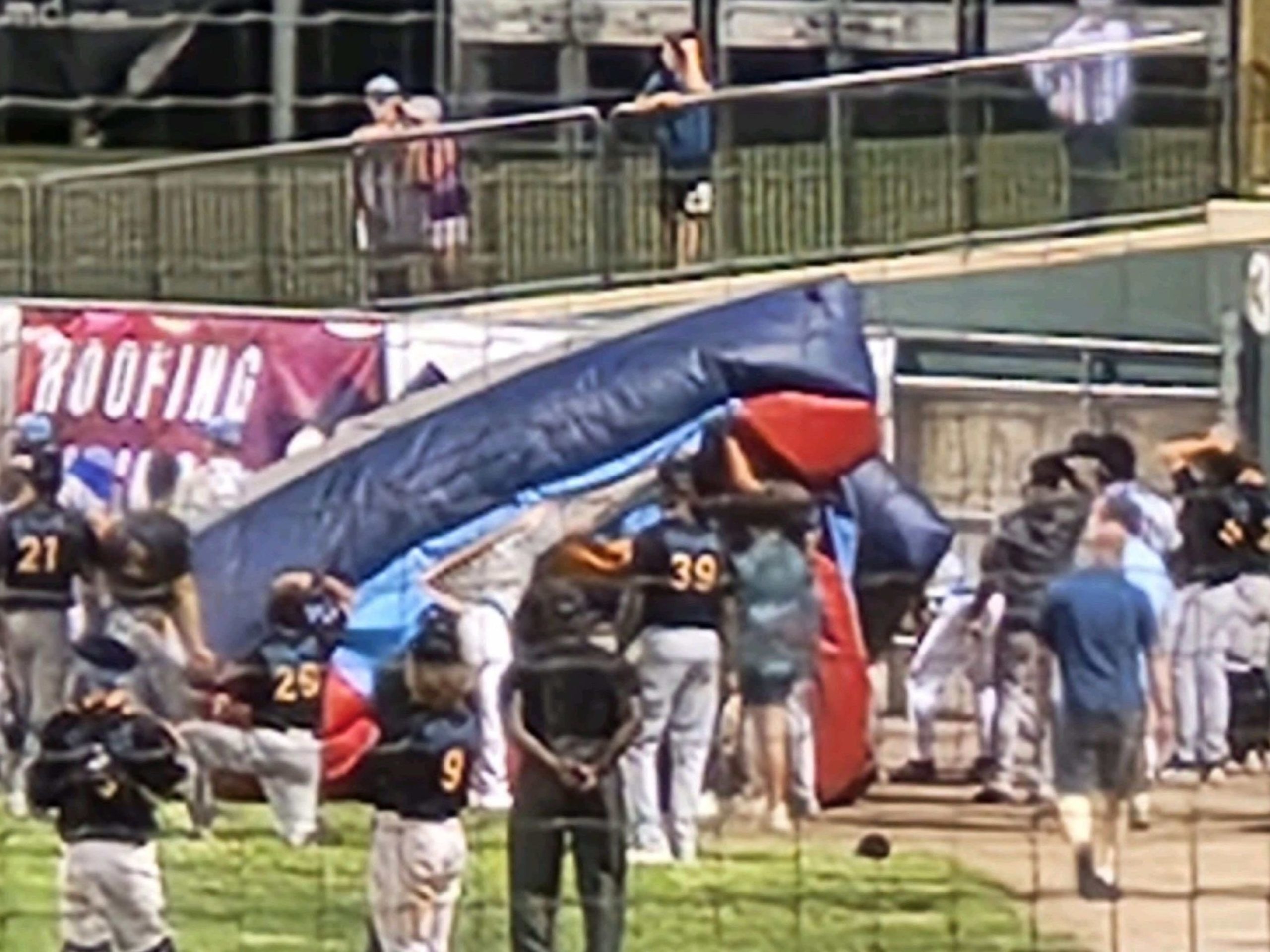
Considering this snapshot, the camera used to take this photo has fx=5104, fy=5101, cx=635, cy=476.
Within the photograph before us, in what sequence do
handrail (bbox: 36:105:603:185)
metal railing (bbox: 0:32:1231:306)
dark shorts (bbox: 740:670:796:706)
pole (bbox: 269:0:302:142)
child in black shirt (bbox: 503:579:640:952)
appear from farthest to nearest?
pole (bbox: 269:0:302:142) → handrail (bbox: 36:105:603:185) → metal railing (bbox: 0:32:1231:306) → dark shorts (bbox: 740:670:796:706) → child in black shirt (bbox: 503:579:640:952)

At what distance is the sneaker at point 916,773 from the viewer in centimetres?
557

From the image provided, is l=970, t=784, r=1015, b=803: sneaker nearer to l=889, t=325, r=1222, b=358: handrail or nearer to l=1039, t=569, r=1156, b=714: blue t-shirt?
l=1039, t=569, r=1156, b=714: blue t-shirt

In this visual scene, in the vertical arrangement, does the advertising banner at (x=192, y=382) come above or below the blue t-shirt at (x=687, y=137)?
below

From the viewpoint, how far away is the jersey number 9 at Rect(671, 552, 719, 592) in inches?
219

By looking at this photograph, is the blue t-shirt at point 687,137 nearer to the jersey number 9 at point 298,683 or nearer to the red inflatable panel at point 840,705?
the red inflatable panel at point 840,705

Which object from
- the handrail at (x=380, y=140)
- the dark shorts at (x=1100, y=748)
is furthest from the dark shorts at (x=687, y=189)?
the dark shorts at (x=1100, y=748)

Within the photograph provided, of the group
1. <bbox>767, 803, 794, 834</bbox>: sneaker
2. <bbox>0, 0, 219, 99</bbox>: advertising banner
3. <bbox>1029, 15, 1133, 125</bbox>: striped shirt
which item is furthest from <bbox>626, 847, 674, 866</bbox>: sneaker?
<bbox>0, 0, 219, 99</bbox>: advertising banner

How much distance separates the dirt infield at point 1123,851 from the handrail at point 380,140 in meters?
0.87

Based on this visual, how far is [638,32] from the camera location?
5.97m

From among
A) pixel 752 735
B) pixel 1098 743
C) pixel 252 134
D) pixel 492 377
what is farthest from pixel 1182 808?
pixel 252 134

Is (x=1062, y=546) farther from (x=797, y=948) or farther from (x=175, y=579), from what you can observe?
(x=175, y=579)

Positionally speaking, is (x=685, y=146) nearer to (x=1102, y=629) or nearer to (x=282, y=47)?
(x=282, y=47)

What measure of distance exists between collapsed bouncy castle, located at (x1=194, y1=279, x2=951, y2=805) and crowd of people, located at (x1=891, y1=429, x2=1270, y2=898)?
0.10 m

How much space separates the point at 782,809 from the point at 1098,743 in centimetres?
35
